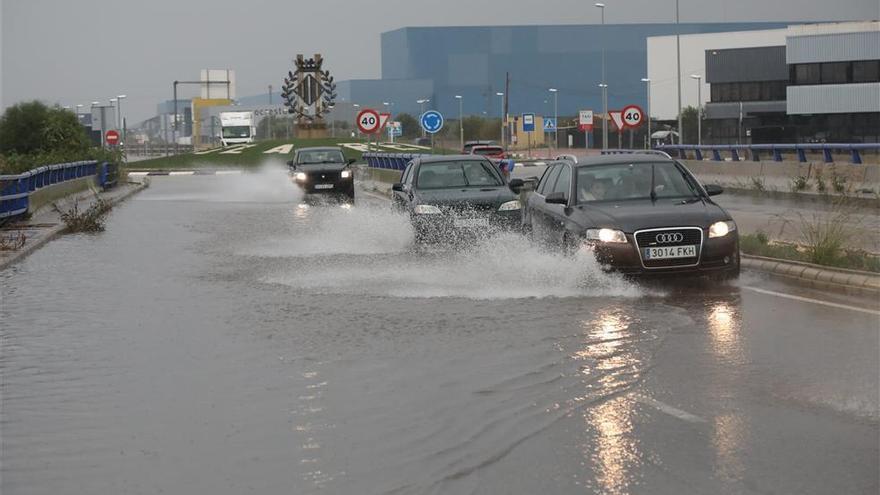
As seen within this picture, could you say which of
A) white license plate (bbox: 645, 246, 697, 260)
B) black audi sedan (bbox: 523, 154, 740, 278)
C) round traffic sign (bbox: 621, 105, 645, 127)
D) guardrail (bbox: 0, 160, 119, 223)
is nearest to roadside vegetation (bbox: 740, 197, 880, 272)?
black audi sedan (bbox: 523, 154, 740, 278)

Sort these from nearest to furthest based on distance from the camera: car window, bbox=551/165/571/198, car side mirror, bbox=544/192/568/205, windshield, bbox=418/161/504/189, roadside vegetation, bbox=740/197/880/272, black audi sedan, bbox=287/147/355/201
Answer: roadside vegetation, bbox=740/197/880/272 → car side mirror, bbox=544/192/568/205 → car window, bbox=551/165/571/198 → windshield, bbox=418/161/504/189 → black audi sedan, bbox=287/147/355/201

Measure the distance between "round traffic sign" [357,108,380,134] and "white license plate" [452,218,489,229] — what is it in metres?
24.8

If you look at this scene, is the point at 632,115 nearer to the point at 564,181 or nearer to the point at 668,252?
the point at 564,181

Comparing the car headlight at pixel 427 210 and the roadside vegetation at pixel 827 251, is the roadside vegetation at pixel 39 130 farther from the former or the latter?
the roadside vegetation at pixel 827 251

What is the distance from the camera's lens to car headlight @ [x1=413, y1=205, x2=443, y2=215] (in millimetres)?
19812

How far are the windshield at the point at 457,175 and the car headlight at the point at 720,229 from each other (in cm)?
730

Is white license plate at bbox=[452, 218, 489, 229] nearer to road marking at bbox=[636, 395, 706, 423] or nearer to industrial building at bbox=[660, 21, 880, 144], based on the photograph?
road marking at bbox=[636, 395, 706, 423]

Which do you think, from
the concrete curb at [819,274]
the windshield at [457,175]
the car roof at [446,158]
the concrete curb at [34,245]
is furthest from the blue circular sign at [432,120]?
the concrete curb at [819,274]

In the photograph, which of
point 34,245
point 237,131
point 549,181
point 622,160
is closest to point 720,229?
point 622,160

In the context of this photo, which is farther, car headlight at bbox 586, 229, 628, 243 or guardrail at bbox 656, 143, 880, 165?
guardrail at bbox 656, 143, 880, 165

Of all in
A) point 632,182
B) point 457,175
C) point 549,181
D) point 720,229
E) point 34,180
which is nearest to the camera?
point 720,229

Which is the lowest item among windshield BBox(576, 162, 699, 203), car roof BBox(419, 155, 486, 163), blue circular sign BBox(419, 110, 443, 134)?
windshield BBox(576, 162, 699, 203)

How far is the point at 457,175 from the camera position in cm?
2128

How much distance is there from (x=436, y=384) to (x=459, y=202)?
1142 centimetres
